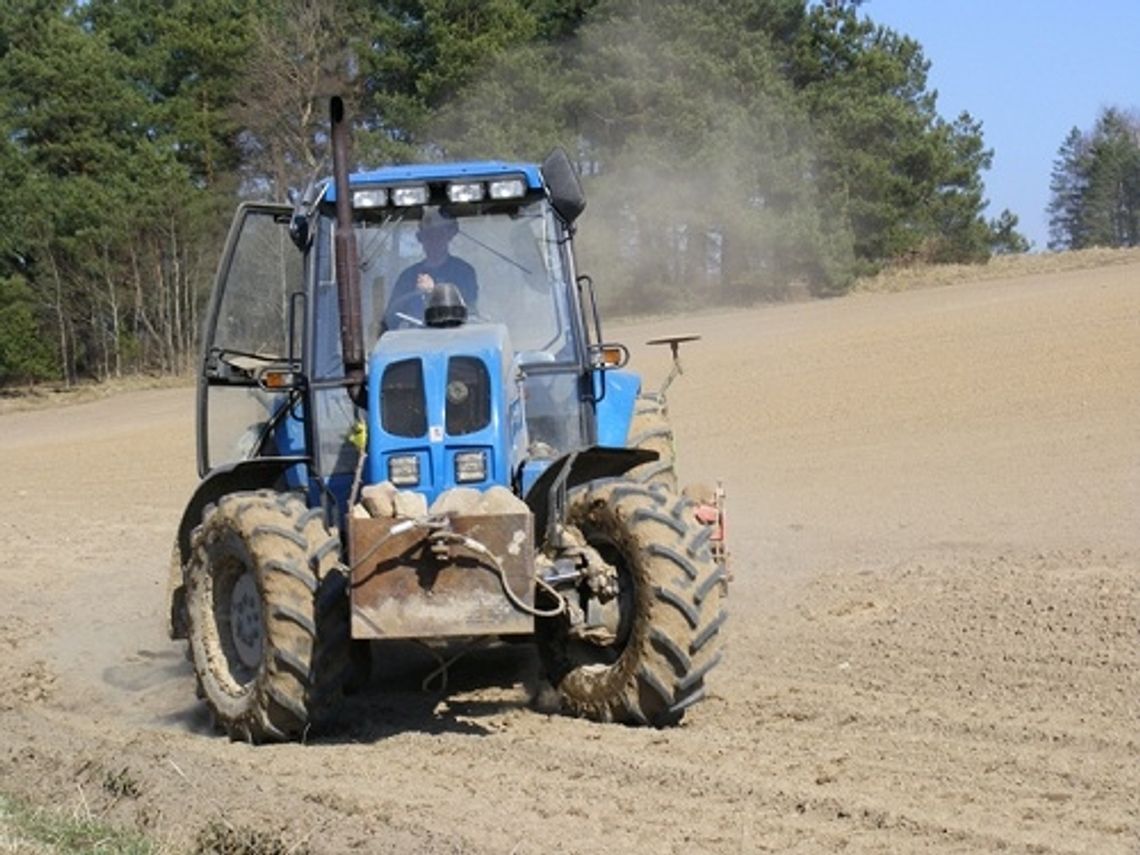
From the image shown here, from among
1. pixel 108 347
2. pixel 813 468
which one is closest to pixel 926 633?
pixel 813 468

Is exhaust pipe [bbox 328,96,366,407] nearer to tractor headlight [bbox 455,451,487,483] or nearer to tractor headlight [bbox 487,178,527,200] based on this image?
tractor headlight [bbox 455,451,487,483]

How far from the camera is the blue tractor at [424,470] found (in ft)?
23.6

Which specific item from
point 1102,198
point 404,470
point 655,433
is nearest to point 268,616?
point 404,470

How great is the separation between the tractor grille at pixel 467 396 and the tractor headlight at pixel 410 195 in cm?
130

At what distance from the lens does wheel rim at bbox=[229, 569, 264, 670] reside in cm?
764

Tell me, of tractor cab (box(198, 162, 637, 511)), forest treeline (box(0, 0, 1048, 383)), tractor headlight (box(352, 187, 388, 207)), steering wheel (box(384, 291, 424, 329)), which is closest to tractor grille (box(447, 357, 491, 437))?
tractor cab (box(198, 162, 637, 511))

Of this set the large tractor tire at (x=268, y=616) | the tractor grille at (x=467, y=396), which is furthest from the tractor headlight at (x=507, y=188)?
the large tractor tire at (x=268, y=616)

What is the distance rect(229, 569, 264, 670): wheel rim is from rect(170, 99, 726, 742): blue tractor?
1cm

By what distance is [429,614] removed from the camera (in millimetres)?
7039

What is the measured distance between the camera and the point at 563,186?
8.82m

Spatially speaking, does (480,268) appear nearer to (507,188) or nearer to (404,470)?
(507,188)

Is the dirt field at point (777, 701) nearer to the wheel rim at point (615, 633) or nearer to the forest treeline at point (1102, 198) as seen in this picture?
the wheel rim at point (615, 633)

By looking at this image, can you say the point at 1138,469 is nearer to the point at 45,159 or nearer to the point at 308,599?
the point at 308,599

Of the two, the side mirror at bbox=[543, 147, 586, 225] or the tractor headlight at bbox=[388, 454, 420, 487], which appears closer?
the tractor headlight at bbox=[388, 454, 420, 487]
